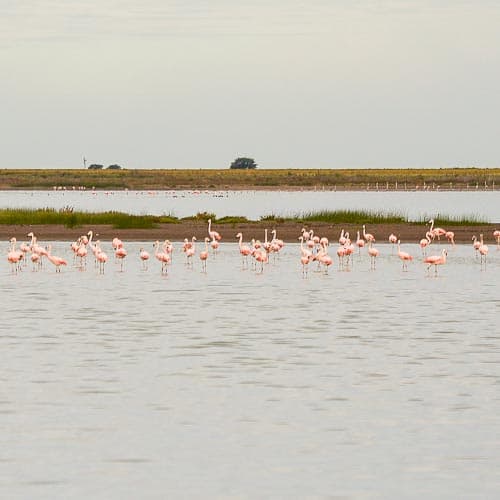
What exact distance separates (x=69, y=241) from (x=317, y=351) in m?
35.0

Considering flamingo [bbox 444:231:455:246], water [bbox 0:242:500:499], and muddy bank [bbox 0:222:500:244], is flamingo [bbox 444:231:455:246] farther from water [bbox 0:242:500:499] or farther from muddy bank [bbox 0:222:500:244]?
water [bbox 0:242:500:499]

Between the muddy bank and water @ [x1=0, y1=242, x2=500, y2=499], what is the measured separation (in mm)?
24298

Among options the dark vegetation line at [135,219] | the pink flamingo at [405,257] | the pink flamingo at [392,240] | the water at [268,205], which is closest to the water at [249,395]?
the pink flamingo at [405,257]

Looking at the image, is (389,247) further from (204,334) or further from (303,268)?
(204,334)

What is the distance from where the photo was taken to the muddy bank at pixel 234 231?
181 feet

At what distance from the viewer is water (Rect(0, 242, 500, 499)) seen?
12.0 metres

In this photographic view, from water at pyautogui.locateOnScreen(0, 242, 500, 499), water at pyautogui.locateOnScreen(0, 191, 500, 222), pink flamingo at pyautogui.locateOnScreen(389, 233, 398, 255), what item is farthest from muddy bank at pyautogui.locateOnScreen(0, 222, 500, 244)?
water at pyautogui.locateOnScreen(0, 242, 500, 499)

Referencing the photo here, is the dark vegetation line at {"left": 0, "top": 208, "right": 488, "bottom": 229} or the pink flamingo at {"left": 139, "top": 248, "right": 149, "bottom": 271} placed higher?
the dark vegetation line at {"left": 0, "top": 208, "right": 488, "bottom": 229}

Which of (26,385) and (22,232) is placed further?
(22,232)

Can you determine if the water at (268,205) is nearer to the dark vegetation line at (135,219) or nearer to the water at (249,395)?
the dark vegetation line at (135,219)

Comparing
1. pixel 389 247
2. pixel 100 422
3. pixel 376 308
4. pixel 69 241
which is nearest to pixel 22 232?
pixel 69 241

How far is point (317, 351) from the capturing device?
2069 cm

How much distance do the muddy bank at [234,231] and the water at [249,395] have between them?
79.7 feet

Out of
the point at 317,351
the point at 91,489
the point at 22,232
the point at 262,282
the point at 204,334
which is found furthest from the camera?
the point at 22,232
